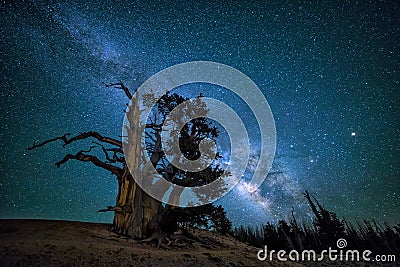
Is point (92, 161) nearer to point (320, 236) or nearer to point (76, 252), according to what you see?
point (76, 252)

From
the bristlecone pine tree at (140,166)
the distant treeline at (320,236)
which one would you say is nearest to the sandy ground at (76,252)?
the bristlecone pine tree at (140,166)

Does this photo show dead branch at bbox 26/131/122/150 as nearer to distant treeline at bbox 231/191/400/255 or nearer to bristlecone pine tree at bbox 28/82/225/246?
bristlecone pine tree at bbox 28/82/225/246

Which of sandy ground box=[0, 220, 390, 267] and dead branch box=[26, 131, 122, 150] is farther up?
dead branch box=[26, 131, 122, 150]

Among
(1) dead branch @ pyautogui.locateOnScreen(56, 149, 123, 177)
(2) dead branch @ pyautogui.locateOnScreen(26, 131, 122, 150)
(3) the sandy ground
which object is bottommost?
(3) the sandy ground

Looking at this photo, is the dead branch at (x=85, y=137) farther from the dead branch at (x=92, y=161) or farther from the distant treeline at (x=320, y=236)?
the distant treeline at (x=320, y=236)

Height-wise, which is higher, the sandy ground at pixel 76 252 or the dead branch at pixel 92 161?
the dead branch at pixel 92 161

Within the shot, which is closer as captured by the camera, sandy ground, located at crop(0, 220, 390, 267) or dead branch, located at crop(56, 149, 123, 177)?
sandy ground, located at crop(0, 220, 390, 267)

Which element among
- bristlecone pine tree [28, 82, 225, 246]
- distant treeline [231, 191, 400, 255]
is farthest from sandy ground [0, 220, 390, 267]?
distant treeline [231, 191, 400, 255]

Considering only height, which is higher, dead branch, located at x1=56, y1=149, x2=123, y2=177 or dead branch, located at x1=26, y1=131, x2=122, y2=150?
dead branch, located at x1=26, y1=131, x2=122, y2=150

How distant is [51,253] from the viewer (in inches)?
328

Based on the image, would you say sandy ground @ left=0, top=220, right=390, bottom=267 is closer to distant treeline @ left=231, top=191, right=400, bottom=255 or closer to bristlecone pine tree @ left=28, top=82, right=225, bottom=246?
bristlecone pine tree @ left=28, top=82, right=225, bottom=246

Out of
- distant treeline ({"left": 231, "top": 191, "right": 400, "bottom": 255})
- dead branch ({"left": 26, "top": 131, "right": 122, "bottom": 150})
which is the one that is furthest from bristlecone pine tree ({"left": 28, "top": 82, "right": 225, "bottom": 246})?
distant treeline ({"left": 231, "top": 191, "right": 400, "bottom": 255})

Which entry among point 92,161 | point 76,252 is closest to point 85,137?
point 92,161

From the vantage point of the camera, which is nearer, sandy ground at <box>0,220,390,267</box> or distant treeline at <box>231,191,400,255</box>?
sandy ground at <box>0,220,390,267</box>
